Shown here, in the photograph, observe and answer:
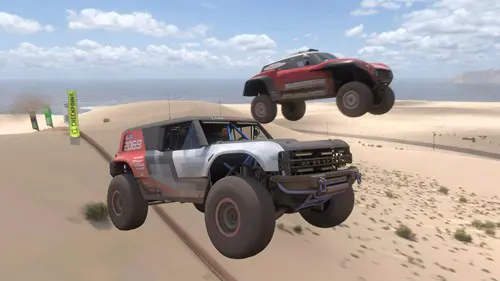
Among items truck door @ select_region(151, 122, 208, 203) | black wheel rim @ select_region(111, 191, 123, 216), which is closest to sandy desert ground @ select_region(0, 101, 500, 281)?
black wheel rim @ select_region(111, 191, 123, 216)

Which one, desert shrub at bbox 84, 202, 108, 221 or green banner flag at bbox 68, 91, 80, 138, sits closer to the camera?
desert shrub at bbox 84, 202, 108, 221

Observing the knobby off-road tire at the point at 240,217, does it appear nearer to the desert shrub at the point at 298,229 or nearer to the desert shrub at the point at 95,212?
the desert shrub at the point at 95,212

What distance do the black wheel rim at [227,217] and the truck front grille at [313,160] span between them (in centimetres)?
77

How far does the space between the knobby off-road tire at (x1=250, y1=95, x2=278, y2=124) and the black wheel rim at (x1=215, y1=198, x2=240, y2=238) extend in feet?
10.8

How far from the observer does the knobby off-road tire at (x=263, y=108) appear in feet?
25.4

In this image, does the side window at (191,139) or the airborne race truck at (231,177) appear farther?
the side window at (191,139)

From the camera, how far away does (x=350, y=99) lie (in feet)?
22.8

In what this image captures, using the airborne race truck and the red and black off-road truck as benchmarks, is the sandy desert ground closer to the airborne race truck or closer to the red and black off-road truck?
the airborne race truck

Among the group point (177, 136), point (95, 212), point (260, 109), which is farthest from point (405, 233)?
point (177, 136)

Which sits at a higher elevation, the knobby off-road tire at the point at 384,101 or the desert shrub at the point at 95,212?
the knobby off-road tire at the point at 384,101

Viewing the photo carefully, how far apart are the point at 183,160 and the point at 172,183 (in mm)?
426

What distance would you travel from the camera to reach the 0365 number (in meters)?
6.27

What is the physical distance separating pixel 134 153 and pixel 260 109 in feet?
9.40

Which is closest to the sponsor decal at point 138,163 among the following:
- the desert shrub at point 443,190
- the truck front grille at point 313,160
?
the truck front grille at point 313,160
